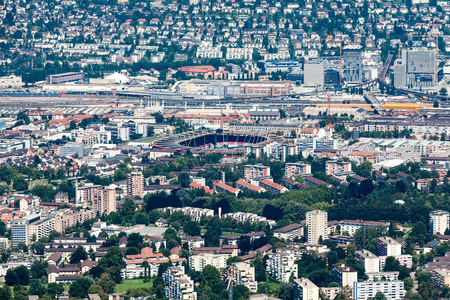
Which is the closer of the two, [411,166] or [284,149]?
[411,166]

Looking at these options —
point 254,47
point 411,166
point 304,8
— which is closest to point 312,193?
point 411,166

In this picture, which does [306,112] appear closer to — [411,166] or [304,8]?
[411,166]

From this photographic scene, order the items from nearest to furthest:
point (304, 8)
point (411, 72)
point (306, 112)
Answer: point (306, 112) → point (411, 72) → point (304, 8)

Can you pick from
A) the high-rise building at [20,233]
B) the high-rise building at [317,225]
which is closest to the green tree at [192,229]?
the high-rise building at [317,225]

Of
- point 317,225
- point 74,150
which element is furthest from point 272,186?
point 74,150

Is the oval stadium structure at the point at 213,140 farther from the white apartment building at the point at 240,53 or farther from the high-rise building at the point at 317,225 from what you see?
the white apartment building at the point at 240,53

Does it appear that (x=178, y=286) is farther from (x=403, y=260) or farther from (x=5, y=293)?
(x=403, y=260)

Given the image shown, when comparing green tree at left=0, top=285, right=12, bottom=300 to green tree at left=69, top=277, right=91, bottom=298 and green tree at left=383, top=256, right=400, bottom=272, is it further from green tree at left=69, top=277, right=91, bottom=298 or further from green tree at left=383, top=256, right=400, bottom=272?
green tree at left=383, top=256, right=400, bottom=272
